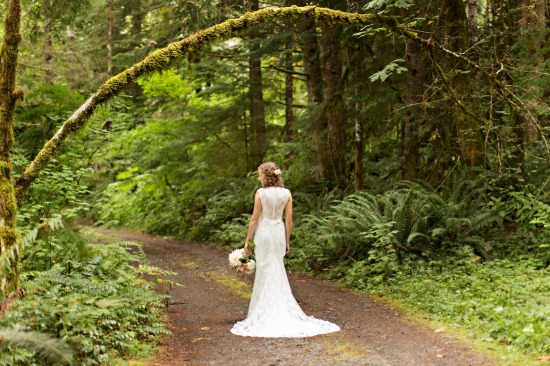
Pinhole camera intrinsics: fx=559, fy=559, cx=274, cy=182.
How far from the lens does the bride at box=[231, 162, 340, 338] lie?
24.9 feet

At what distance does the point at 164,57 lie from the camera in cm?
739

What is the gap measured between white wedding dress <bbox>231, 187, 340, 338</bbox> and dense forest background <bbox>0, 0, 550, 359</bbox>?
1.94 metres

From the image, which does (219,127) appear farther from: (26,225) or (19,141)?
(26,225)

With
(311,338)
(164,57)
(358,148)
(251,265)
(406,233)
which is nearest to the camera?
(311,338)

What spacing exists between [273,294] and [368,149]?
494 inches

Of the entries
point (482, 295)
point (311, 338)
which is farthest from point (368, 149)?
point (311, 338)

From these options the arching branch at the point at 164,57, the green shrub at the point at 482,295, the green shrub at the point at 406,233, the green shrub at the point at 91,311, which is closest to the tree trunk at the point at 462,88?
the green shrub at the point at 406,233

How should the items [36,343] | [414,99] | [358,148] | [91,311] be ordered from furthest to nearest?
[358,148] < [414,99] < [91,311] < [36,343]

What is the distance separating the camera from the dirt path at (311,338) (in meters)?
6.12

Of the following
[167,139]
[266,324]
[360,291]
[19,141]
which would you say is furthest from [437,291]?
[167,139]

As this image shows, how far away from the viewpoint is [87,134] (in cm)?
1148

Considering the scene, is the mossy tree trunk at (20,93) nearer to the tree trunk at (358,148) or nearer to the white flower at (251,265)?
the white flower at (251,265)

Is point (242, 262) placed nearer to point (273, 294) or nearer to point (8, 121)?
point (273, 294)

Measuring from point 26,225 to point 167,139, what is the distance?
12332 mm
